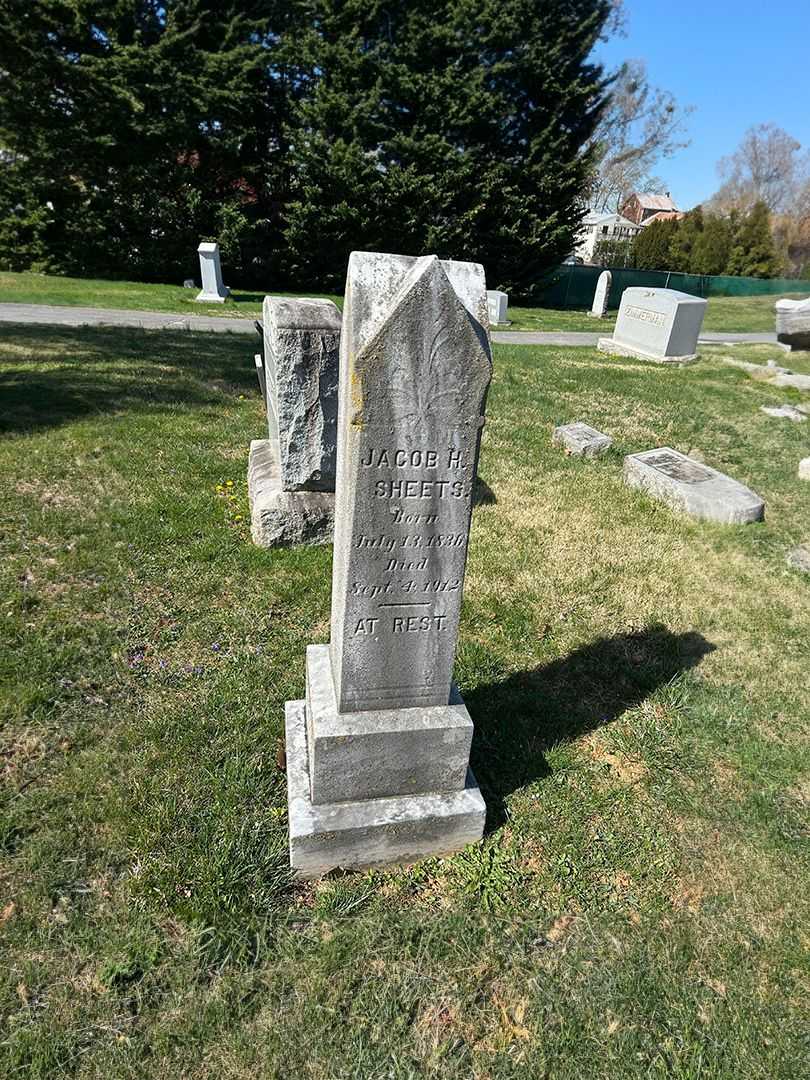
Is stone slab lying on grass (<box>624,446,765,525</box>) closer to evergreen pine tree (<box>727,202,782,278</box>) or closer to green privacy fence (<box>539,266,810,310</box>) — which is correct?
green privacy fence (<box>539,266,810,310</box>)

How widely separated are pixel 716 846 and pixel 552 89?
27.4 m

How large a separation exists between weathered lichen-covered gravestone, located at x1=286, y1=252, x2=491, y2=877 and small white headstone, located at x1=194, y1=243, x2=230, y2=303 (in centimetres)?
1715

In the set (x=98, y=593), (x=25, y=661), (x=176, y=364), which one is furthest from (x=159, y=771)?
(x=176, y=364)

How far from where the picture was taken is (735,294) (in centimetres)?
3512

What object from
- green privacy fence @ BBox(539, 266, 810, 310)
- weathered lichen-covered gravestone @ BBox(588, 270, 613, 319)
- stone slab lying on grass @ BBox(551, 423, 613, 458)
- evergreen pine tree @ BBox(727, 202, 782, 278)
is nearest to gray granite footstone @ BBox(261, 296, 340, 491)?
stone slab lying on grass @ BBox(551, 423, 613, 458)

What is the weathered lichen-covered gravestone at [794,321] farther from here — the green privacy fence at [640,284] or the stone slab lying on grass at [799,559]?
the green privacy fence at [640,284]

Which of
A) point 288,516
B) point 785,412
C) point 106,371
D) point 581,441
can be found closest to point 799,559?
point 581,441

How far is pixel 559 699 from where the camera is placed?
379 centimetres

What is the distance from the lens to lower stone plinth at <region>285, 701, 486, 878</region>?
2633 mm

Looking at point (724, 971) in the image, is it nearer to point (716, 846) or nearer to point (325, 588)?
point (716, 846)

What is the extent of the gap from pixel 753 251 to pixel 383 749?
147 ft

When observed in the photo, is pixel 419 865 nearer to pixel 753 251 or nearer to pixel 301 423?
pixel 301 423

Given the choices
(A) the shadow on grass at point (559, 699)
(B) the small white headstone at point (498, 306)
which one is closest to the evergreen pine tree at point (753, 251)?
(B) the small white headstone at point (498, 306)

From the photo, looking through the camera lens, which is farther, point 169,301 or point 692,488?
point 169,301
